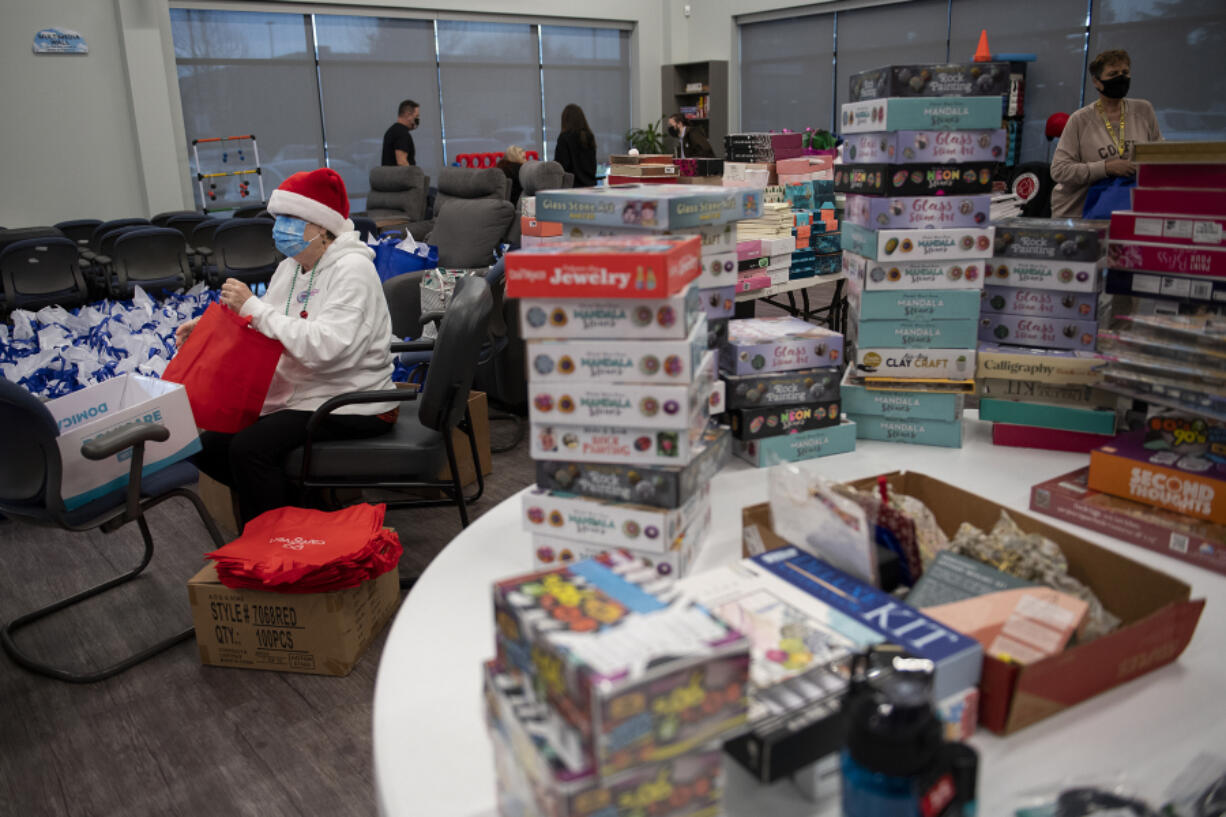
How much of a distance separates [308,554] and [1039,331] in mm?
1884

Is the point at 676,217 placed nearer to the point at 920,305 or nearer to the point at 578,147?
the point at 920,305

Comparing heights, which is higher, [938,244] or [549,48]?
[549,48]

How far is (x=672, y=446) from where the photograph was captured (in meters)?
1.32

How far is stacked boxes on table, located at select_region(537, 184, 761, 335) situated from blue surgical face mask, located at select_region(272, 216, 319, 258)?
140 centimetres

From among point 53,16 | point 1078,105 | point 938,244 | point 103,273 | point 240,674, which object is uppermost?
point 53,16

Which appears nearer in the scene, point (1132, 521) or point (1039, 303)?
point (1132, 521)

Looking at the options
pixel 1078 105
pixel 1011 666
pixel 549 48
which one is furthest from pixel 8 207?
pixel 1078 105

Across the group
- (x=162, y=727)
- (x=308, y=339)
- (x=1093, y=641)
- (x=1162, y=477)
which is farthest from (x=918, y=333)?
(x=162, y=727)

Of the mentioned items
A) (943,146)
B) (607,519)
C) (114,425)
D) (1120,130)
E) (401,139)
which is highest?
(401,139)

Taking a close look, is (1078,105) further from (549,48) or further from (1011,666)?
(1011,666)

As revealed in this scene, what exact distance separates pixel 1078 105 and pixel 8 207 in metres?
10.8

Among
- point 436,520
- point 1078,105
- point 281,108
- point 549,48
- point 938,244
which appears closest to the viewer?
point 938,244

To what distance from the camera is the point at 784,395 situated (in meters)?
1.85

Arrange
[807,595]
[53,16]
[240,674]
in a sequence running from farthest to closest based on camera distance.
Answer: [53,16] < [240,674] < [807,595]
